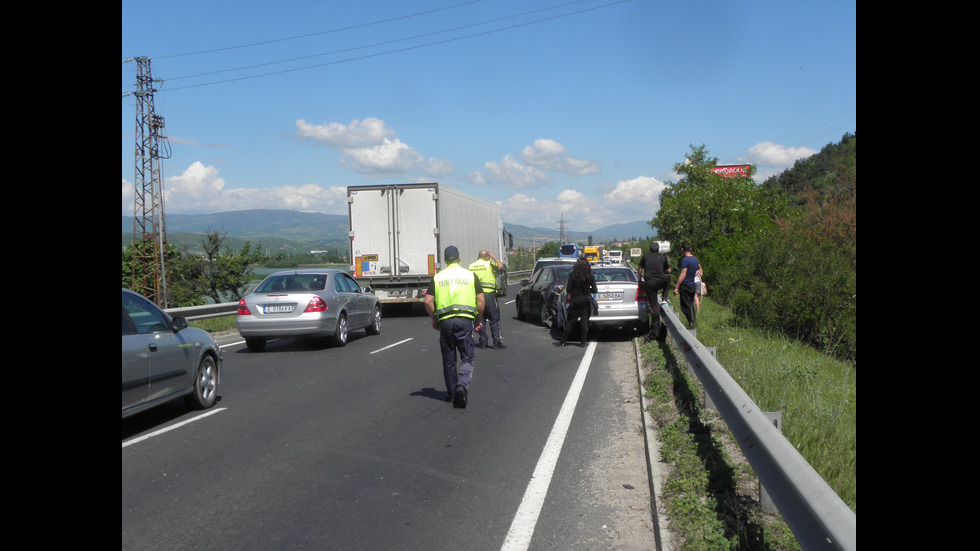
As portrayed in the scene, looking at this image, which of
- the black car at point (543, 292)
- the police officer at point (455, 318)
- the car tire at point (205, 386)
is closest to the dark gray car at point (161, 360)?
the car tire at point (205, 386)

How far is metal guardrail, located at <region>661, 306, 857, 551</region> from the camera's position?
8.61 ft

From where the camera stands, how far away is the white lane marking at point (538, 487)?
14.2ft

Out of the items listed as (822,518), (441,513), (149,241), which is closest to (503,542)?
(441,513)

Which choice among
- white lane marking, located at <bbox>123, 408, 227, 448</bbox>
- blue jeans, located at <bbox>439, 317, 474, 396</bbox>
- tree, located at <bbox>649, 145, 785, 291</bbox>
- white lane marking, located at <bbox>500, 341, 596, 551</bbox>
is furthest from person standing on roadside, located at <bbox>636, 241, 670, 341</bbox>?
tree, located at <bbox>649, 145, 785, 291</bbox>

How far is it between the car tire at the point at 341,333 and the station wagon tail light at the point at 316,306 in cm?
63

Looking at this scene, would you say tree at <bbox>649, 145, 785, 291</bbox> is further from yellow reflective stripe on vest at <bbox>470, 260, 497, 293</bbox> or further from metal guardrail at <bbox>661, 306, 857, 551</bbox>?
metal guardrail at <bbox>661, 306, 857, 551</bbox>

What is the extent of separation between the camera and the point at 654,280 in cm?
1354

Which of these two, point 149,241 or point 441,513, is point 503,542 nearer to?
point 441,513

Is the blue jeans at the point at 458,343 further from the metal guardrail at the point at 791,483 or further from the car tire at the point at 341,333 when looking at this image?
the car tire at the point at 341,333

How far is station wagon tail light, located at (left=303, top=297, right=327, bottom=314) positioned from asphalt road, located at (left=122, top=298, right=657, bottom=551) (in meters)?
2.87

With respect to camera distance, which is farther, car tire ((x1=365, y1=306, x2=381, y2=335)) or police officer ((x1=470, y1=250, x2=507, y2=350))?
car tire ((x1=365, y1=306, x2=381, y2=335))
